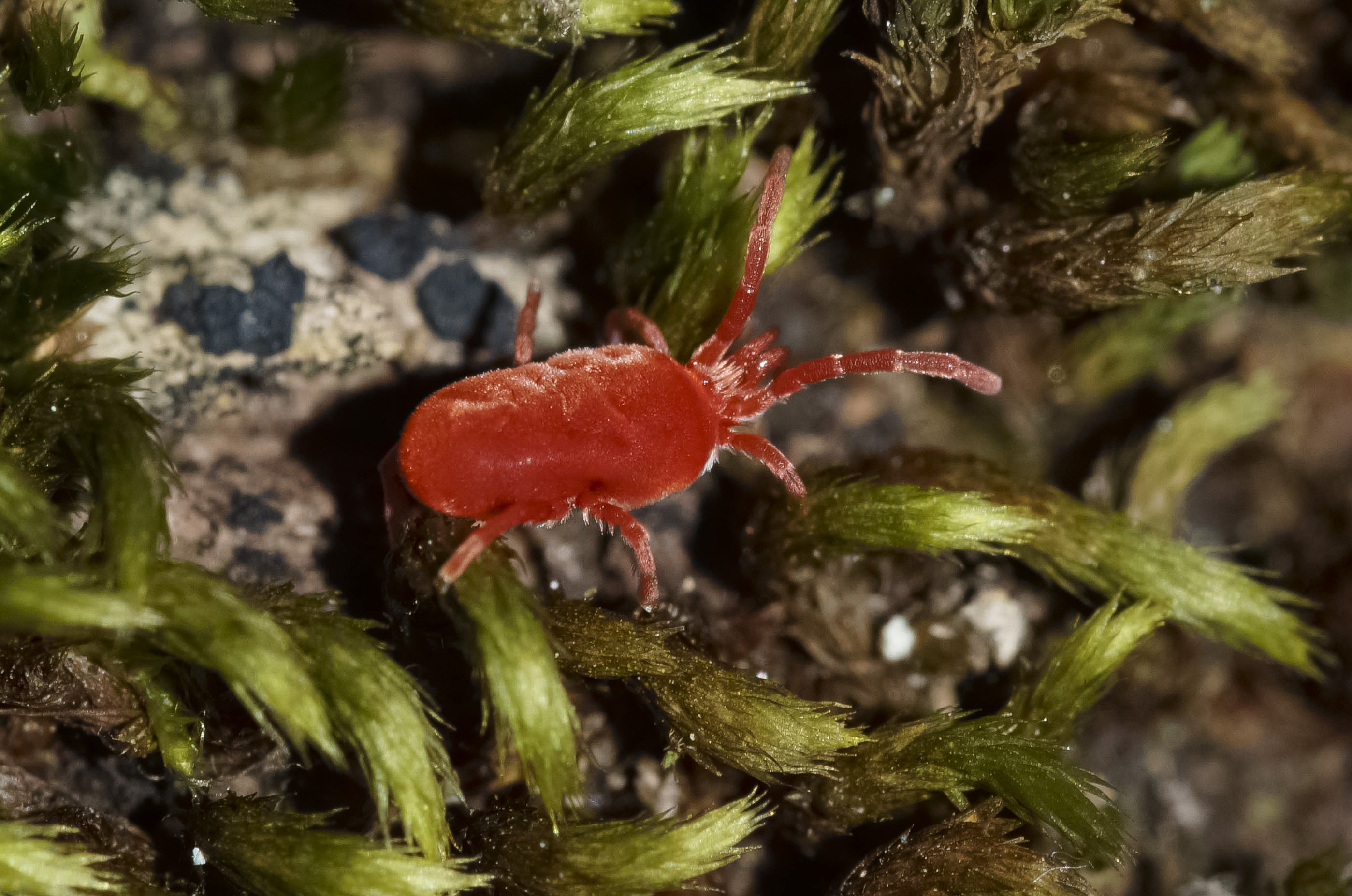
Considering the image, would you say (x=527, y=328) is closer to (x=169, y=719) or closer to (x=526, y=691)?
(x=526, y=691)

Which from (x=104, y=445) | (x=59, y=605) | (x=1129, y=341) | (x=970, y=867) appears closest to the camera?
(x=59, y=605)

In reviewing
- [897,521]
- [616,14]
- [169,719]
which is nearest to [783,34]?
[616,14]

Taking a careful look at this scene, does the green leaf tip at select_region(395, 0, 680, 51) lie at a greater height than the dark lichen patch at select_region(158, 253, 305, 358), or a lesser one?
greater

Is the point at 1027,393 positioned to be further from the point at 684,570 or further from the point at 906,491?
the point at 684,570

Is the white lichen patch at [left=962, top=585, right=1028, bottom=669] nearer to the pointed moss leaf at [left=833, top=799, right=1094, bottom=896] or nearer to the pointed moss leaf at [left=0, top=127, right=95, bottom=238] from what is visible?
the pointed moss leaf at [left=833, top=799, right=1094, bottom=896]

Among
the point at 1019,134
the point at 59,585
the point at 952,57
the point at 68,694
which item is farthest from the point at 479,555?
the point at 1019,134

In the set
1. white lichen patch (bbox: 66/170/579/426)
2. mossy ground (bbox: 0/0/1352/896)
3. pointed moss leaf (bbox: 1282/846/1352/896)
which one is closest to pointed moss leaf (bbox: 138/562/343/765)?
mossy ground (bbox: 0/0/1352/896)
